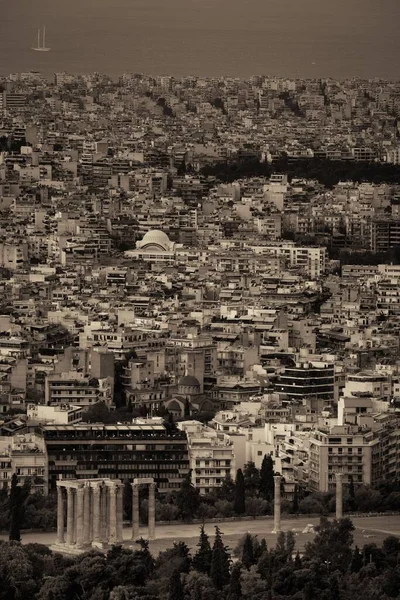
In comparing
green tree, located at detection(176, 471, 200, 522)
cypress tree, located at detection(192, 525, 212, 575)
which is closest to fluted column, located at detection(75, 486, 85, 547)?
green tree, located at detection(176, 471, 200, 522)

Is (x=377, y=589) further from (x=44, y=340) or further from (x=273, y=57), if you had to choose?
(x=273, y=57)

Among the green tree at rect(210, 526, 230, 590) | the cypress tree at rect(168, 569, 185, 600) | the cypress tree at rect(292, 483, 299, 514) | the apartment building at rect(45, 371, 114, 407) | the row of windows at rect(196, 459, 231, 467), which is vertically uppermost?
the apartment building at rect(45, 371, 114, 407)

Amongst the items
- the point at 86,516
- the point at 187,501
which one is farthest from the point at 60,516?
the point at 187,501

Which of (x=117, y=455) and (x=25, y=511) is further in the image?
(x=117, y=455)

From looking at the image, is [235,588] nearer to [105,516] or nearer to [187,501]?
[105,516]

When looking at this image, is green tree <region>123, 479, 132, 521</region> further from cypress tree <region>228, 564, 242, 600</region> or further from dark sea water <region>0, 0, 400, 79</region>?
dark sea water <region>0, 0, 400, 79</region>

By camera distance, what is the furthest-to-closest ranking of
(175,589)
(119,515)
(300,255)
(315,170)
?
(315,170), (300,255), (119,515), (175,589)

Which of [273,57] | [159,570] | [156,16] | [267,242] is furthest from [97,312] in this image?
[273,57]
